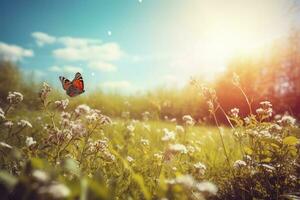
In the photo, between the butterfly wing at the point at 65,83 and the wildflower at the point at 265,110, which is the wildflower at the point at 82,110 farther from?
the wildflower at the point at 265,110

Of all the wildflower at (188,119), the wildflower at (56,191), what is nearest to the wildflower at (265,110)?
the wildflower at (188,119)

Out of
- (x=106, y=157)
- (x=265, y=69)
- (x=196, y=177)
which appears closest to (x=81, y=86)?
(x=106, y=157)

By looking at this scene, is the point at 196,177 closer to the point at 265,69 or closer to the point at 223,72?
the point at 265,69

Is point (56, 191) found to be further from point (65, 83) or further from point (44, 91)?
point (65, 83)

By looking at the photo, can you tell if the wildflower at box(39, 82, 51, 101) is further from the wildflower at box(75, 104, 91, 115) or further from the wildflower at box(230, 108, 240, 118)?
the wildflower at box(230, 108, 240, 118)

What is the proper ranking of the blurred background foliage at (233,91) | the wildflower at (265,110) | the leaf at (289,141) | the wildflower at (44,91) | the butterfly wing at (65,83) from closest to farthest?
1. the leaf at (289,141)
2. the wildflower at (44,91)
3. the wildflower at (265,110)
4. the butterfly wing at (65,83)
5. the blurred background foliage at (233,91)

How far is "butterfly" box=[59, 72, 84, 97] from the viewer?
182 inches

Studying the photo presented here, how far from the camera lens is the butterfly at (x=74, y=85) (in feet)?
15.2

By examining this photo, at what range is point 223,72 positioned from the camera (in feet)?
56.1

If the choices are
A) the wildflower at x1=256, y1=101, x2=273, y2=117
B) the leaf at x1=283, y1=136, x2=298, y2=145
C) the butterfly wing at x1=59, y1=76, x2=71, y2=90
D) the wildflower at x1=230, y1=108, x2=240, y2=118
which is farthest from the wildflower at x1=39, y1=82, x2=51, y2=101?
the leaf at x1=283, y1=136, x2=298, y2=145

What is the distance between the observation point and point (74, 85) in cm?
473

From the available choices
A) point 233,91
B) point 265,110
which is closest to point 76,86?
point 265,110

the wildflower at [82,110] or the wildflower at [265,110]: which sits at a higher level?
the wildflower at [82,110]

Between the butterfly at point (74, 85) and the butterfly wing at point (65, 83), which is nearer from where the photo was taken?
the butterfly at point (74, 85)
